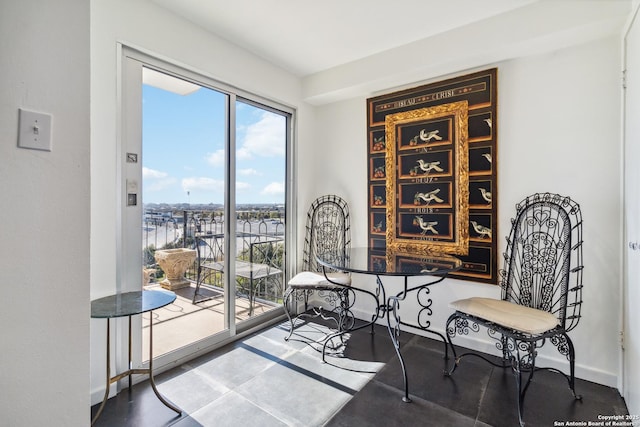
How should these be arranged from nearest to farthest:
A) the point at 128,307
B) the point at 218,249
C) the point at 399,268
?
the point at 128,307
the point at 399,268
the point at 218,249

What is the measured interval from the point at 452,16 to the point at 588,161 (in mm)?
1453

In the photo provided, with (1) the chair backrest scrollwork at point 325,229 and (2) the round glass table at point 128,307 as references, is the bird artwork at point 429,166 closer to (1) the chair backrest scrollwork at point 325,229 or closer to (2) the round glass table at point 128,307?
(1) the chair backrest scrollwork at point 325,229

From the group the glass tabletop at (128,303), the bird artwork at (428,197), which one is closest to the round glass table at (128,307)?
the glass tabletop at (128,303)

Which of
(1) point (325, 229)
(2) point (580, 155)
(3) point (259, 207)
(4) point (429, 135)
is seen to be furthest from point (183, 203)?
(2) point (580, 155)

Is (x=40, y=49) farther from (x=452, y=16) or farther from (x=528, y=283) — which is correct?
(x=528, y=283)

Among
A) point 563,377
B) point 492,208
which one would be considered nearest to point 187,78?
point 492,208

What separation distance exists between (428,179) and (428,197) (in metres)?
0.17

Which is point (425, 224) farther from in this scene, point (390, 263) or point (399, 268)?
point (399, 268)

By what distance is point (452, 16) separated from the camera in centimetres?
229

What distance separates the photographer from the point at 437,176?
9.02ft

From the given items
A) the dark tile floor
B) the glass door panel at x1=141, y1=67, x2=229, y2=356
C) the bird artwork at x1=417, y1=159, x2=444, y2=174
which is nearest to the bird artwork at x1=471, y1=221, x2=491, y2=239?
the bird artwork at x1=417, y1=159, x2=444, y2=174

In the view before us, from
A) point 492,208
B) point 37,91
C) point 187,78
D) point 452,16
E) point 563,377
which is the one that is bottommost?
point 563,377

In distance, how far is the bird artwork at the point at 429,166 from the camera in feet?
9.00

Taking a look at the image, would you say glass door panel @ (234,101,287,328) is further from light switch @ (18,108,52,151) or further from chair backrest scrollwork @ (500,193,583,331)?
chair backrest scrollwork @ (500,193,583,331)
